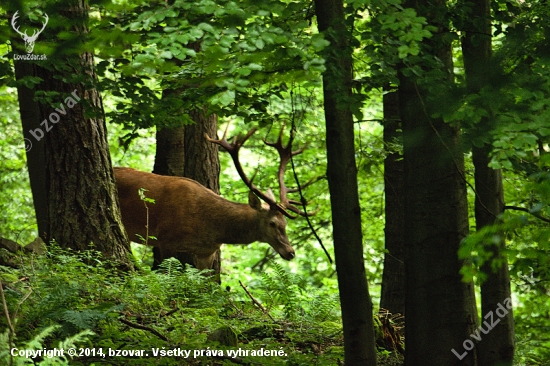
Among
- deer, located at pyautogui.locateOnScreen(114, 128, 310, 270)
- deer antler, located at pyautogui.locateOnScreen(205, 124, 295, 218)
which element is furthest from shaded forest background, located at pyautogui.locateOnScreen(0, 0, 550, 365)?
deer, located at pyautogui.locateOnScreen(114, 128, 310, 270)

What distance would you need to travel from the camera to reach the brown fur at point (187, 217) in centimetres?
1085

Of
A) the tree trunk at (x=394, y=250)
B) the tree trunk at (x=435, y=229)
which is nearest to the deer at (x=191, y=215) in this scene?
the tree trunk at (x=394, y=250)

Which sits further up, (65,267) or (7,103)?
(7,103)

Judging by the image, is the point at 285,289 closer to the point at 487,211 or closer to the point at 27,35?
the point at 487,211

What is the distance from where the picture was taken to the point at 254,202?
1121 cm

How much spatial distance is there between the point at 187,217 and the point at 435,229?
6380 millimetres

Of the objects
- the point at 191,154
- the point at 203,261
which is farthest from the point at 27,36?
the point at 203,261

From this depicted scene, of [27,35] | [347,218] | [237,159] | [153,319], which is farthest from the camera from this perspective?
[237,159]

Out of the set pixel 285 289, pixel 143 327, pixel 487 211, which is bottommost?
pixel 143 327

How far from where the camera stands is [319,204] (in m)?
15.6

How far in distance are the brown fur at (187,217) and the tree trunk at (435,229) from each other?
5.83 meters

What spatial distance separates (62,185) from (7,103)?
10.4m

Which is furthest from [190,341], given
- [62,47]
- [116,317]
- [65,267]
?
[62,47]

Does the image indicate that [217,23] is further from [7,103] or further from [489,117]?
[7,103]
